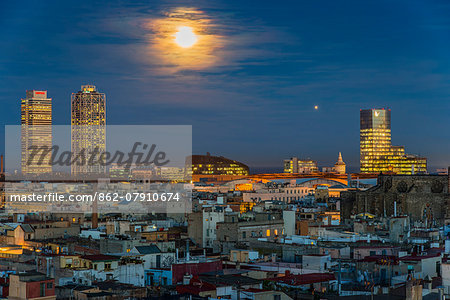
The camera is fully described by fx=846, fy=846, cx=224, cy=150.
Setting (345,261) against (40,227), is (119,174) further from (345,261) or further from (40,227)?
(345,261)

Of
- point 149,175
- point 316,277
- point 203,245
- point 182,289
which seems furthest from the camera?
point 149,175

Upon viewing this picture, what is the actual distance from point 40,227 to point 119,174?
496 feet

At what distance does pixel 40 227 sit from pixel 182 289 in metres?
22.4

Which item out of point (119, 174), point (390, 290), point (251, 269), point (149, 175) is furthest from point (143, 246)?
point (119, 174)

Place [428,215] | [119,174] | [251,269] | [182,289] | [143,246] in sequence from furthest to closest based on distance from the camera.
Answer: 1. [119,174]
2. [428,215]
3. [143,246]
4. [251,269]
5. [182,289]

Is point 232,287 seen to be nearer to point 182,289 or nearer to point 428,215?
point 182,289

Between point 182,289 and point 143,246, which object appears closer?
point 182,289

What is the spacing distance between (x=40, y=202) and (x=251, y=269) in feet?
189

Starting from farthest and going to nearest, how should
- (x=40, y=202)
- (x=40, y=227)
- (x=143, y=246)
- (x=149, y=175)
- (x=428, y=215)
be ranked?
1. (x=149, y=175)
2. (x=40, y=202)
3. (x=428, y=215)
4. (x=40, y=227)
5. (x=143, y=246)

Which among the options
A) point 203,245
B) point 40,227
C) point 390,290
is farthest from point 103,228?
point 390,290

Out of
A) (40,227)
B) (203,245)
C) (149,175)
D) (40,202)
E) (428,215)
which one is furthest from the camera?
(149,175)

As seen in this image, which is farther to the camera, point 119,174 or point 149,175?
point 119,174

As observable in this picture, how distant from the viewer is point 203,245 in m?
40.4

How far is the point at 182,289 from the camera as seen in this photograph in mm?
22531
